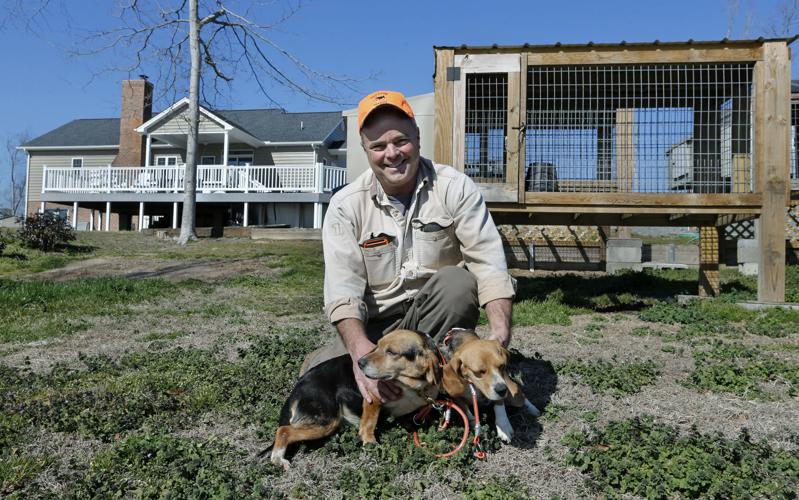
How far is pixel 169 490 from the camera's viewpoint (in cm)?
230

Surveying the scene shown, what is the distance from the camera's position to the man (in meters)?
3.04

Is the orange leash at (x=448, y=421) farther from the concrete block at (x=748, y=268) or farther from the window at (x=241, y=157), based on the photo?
the window at (x=241, y=157)

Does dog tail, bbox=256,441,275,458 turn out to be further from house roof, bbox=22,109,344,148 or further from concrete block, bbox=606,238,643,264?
house roof, bbox=22,109,344,148

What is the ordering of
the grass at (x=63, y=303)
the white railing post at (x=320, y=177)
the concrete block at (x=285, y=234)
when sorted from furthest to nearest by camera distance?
the white railing post at (x=320, y=177), the concrete block at (x=285, y=234), the grass at (x=63, y=303)

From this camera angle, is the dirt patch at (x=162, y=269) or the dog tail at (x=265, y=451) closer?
the dog tail at (x=265, y=451)

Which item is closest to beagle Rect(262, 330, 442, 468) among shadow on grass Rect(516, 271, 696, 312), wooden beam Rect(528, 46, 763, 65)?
wooden beam Rect(528, 46, 763, 65)

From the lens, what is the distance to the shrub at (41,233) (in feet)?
40.3

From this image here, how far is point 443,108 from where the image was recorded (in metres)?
6.38

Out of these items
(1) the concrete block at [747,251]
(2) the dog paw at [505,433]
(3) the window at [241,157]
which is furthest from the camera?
(3) the window at [241,157]

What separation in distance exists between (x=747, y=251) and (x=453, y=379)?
9.96 metres

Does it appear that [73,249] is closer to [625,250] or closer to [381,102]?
[625,250]

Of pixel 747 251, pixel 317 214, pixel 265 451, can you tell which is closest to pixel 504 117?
pixel 265 451

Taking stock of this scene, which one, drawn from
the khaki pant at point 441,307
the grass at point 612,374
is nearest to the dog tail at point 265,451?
the khaki pant at point 441,307

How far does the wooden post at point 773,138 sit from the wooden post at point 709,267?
159 centimetres
